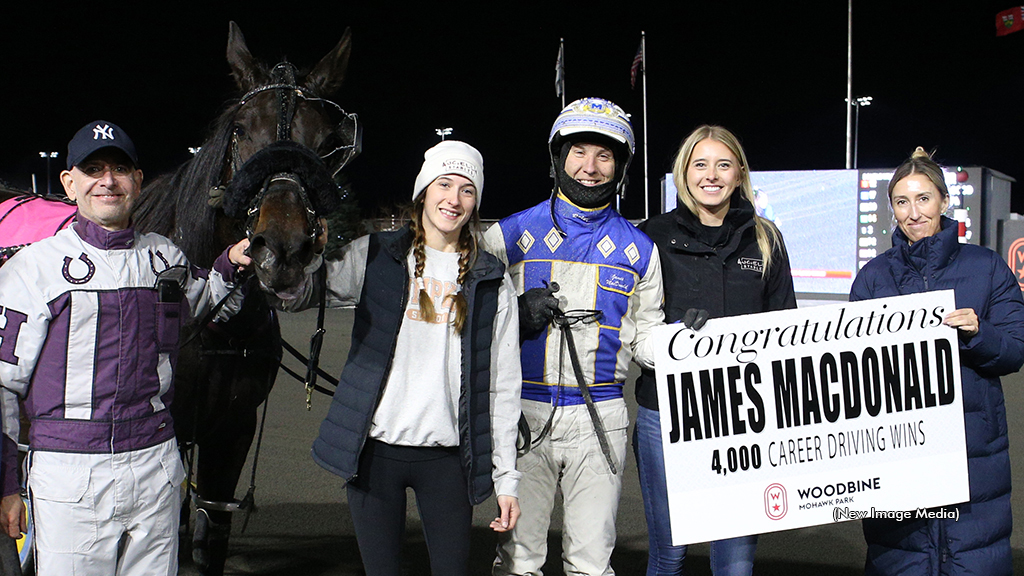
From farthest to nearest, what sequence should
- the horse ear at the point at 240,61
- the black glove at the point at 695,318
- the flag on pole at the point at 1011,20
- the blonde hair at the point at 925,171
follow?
the flag on pole at the point at 1011,20 < the horse ear at the point at 240,61 < the blonde hair at the point at 925,171 < the black glove at the point at 695,318

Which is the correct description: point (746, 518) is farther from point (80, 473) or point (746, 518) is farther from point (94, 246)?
point (94, 246)

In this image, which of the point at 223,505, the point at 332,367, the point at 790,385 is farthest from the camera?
the point at 332,367

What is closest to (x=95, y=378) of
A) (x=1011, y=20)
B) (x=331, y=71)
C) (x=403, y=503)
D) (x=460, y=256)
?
(x=403, y=503)

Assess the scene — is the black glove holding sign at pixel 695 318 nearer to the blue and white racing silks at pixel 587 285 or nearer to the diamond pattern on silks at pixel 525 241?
the blue and white racing silks at pixel 587 285

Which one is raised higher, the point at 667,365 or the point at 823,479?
the point at 667,365

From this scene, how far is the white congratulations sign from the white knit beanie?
944 millimetres

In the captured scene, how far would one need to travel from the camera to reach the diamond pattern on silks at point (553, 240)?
9.12 feet

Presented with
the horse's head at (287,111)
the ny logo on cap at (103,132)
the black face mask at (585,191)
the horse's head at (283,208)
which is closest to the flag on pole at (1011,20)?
the black face mask at (585,191)

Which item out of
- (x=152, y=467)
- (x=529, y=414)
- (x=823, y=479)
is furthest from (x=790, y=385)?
(x=152, y=467)

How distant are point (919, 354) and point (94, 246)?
289 centimetres

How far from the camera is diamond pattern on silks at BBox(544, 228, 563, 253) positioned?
109 inches

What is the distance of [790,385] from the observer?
2914 mm

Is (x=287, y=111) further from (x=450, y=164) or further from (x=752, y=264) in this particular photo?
(x=752, y=264)

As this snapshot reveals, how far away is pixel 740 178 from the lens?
2998mm
